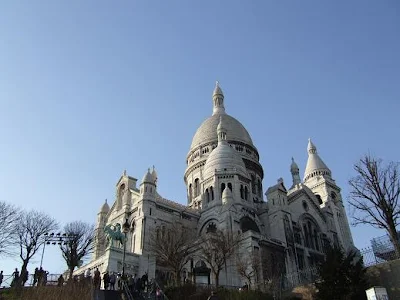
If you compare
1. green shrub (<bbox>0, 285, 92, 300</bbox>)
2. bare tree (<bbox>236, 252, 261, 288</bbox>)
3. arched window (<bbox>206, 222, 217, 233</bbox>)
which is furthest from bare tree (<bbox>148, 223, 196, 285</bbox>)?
green shrub (<bbox>0, 285, 92, 300</bbox>)

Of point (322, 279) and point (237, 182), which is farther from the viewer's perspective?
point (237, 182)

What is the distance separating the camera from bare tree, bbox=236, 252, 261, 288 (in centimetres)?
3701

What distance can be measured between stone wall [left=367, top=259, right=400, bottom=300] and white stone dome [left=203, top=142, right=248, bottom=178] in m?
30.9

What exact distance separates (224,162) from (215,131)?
1698 cm

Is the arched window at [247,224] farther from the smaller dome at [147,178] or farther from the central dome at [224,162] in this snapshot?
the smaller dome at [147,178]

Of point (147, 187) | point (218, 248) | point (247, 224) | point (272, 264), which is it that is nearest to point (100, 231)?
point (147, 187)

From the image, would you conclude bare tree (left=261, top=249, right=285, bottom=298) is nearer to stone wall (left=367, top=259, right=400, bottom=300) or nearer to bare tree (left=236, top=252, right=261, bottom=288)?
bare tree (left=236, top=252, right=261, bottom=288)

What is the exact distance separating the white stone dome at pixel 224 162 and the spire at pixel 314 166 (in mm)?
20730

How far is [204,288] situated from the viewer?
2986cm

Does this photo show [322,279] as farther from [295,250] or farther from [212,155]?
[212,155]

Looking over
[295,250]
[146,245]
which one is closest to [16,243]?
[146,245]

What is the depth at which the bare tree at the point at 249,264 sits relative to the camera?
3701 centimetres

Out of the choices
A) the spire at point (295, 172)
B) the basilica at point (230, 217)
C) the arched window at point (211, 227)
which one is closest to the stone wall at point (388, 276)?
the basilica at point (230, 217)

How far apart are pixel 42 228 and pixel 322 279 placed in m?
32.6
